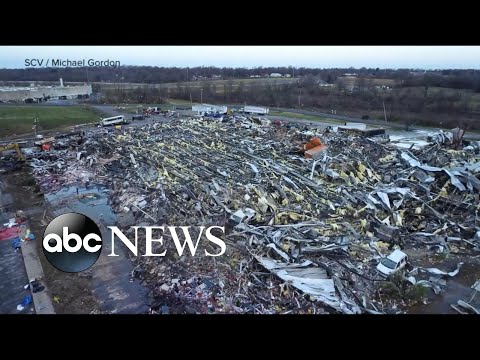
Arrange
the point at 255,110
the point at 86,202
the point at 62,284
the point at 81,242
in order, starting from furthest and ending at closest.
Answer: the point at 255,110, the point at 86,202, the point at 62,284, the point at 81,242

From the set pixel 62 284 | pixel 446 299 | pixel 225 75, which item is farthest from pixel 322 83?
pixel 62 284

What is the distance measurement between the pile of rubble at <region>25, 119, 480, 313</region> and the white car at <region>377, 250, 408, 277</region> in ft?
0.63

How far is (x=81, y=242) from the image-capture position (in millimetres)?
5316

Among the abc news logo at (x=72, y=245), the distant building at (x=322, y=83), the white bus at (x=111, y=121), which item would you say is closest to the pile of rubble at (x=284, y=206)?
the abc news logo at (x=72, y=245)

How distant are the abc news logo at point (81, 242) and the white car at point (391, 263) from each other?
3191 millimetres

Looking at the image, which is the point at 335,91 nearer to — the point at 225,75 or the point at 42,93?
the point at 225,75

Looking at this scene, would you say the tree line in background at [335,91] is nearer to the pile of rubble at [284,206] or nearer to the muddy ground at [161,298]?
the pile of rubble at [284,206]

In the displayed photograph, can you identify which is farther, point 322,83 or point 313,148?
point 322,83

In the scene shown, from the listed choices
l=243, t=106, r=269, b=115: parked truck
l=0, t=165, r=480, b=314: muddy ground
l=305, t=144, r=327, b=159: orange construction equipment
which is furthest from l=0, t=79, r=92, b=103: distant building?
l=305, t=144, r=327, b=159: orange construction equipment

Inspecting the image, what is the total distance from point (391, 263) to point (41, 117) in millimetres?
19238

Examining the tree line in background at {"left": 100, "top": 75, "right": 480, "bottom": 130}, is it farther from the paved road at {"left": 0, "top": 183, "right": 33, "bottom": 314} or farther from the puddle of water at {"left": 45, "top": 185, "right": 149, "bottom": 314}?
the paved road at {"left": 0, "top": 183, "right": 33, "bottom": 314}
